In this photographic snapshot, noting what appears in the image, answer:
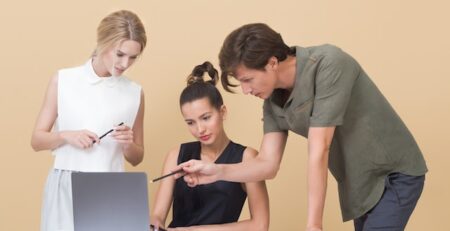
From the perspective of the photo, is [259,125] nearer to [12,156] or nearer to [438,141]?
[438,141]

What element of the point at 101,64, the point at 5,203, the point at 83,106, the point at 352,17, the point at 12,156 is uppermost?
the point at 352,17

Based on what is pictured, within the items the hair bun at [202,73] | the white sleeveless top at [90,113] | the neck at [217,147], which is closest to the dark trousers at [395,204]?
the neck at [217,147]

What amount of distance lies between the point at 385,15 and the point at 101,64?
0.97 meters

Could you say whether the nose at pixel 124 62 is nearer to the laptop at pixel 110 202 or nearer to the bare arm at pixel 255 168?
the bare arm at pixel 255 168

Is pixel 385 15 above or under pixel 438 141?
above

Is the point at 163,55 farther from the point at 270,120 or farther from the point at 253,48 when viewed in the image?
the point at 253,48

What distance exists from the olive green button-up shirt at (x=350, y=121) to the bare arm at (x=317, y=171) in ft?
0.07

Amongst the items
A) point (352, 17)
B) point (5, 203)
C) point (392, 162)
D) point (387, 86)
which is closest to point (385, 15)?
point (352, 17)

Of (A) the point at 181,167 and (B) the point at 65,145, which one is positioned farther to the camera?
(B) the point at 65,145

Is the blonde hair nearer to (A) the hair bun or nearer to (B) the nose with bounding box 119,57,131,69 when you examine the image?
(B) the nose with bounding box 119,57,131,69

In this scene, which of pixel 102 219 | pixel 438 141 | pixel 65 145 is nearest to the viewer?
pixel 102 219

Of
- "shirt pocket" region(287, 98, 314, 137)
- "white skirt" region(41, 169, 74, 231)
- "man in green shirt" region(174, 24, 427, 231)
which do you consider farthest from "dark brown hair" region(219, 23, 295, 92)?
"white skirt" region(41, 169, 74, 231)

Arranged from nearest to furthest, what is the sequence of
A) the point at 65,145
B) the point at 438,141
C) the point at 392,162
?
the point at 392,162
the point at 65,145
the point at 438,141

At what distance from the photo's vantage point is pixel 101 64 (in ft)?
5.47
